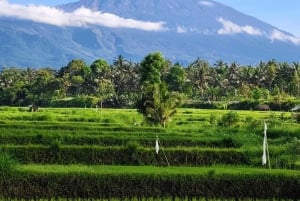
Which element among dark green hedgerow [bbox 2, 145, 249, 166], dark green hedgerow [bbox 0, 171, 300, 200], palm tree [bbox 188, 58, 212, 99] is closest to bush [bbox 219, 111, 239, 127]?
dark green hedgerow [bbox 2, 145, 249, 166]

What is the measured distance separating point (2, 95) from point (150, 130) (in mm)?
71360

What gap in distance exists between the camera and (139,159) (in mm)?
26547

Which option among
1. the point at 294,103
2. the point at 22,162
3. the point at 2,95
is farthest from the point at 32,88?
the point at 22,162

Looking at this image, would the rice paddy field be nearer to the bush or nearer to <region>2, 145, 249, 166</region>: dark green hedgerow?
<region>2, 145, 249, 166</region>: dark green hedgerow

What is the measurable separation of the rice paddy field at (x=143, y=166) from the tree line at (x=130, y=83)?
60363 millimetres

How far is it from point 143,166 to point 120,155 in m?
2.29

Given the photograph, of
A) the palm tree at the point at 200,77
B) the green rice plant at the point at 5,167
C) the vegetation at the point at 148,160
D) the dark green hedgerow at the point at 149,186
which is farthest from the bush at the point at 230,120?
the palm tree at the point at 200,77

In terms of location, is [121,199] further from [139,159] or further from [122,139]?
[122,139]

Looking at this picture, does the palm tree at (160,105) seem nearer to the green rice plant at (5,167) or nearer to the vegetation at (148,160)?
the vegetation at (148,160)

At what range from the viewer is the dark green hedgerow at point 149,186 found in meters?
20.1

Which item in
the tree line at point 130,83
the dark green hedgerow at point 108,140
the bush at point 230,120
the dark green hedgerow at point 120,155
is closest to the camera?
the dark green hedgerow at point 120,155

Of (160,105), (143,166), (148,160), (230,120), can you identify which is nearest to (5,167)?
(143,166)

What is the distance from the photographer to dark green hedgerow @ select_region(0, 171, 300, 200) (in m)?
20.1

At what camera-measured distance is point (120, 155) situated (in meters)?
26.7
